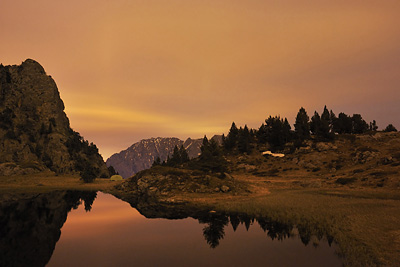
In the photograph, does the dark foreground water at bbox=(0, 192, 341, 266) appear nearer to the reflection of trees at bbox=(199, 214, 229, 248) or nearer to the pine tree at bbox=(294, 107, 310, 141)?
the reflection of trees at bbox=(199, 214, 229, 248)

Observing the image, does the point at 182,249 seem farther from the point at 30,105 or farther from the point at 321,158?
the point at 30,105

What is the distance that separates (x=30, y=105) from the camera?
186m

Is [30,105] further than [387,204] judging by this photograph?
Yes

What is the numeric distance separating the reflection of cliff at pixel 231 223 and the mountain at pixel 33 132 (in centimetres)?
11635

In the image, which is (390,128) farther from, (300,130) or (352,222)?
(352,222)

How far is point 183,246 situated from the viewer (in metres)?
20.1

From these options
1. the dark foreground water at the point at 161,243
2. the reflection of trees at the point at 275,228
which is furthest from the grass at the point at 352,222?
the dark foreground water at the point at 161,243

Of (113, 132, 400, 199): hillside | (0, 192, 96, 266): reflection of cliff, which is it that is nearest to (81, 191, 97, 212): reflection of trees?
(0, 192, 96, 266): reflection of cliff

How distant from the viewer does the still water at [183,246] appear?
1644cm

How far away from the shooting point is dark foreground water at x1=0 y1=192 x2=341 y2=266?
16.6 meters

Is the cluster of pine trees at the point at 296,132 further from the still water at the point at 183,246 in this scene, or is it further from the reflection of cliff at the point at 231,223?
the still water at the point at 183,246

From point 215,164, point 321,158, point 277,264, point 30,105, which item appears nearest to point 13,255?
point 277,264

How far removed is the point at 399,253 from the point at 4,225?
41.0m

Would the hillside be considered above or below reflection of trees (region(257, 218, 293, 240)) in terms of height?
above
